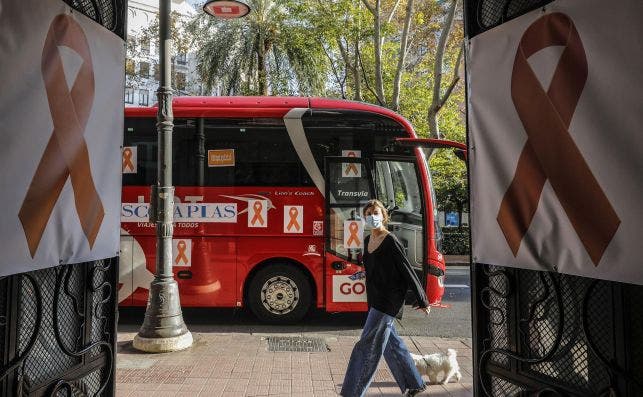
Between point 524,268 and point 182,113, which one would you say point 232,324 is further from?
point 524,268

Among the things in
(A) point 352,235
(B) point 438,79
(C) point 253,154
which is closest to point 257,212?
(C) point 253,154

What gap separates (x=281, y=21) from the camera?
20141 mm

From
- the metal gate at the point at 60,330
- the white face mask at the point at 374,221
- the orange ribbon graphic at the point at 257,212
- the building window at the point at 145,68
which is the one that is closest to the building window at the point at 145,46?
the building window at the point at 145,68

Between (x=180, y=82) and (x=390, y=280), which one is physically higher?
(x=180, y=82)

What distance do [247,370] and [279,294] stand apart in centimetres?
239

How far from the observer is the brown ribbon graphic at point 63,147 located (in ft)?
6.95

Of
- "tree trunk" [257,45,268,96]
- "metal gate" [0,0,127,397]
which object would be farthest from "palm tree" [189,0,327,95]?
"metal gate" [0,0,127,397]

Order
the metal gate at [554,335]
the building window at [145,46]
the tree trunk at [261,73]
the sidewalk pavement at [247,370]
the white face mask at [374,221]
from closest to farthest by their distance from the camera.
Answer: the metal gate at [554,335] < the white face mask at [374,221] < the sidewalk pavement at [247,370] < the tree trunk at [261,73] < the building window at [145,46]

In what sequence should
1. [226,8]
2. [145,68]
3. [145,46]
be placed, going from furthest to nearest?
1. [145,68]
2. [145,46]
3. [226,8]

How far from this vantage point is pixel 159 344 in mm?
6332

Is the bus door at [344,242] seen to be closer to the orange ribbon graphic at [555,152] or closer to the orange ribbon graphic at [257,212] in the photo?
the orange ribbon graphic at [257,212]

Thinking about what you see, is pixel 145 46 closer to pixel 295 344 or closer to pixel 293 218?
pixel 293 218

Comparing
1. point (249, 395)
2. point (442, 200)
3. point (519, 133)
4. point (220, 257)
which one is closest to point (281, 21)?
point (442, 200)

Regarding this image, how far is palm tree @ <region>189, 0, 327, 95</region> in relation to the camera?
21.1 metres
